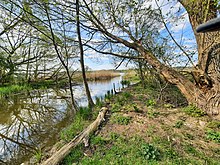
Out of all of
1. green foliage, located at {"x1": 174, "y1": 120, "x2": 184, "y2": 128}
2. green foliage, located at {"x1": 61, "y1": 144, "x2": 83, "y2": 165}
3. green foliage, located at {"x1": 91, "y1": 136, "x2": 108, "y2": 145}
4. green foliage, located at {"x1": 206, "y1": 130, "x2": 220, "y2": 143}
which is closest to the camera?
green foliage, located at {"x1": 61, "y1": 144, "x2": 83, "y2": 165}

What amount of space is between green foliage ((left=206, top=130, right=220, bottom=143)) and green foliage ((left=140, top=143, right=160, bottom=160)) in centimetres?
134

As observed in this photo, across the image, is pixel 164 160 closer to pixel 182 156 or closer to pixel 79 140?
pixel 182 156

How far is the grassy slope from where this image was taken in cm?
312

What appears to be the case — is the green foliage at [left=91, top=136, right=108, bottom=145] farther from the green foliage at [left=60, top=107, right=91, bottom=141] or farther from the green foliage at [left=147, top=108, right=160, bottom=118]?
the green foliage at [left=147, top=108, right=160, bottom=118]

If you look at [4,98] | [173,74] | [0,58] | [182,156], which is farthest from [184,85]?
[0,58]

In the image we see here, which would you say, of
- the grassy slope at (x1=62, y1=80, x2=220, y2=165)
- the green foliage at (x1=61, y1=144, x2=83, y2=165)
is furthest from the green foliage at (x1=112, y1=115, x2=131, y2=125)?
the green foliage at (x1=61, y1=144, x2=83, y2=165)

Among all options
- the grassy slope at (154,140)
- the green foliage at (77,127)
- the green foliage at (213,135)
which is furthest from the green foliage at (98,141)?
the green foliage at (213,135)

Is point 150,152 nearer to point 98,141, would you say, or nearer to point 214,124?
point 98,141

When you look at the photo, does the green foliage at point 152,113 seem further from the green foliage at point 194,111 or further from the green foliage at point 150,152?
the green foliage at point 150,152

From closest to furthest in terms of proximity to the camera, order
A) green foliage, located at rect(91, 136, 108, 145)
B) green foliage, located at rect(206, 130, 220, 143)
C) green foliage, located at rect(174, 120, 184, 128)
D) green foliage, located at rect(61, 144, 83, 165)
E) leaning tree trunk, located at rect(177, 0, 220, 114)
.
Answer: green foliage, located at rect(61, 144, 83, 165) < green foliage, located at rect(206, 130, 220, 143) < green foliage, located at rect(91, 136, 108, 145) < green foliage, located at rect(174, 120, 184, 128) < leaning tree trunk, located at rect(177, 0, 220, 114)

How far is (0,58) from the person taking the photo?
595 inches

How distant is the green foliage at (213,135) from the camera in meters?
3.63

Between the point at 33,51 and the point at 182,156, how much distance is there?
17246 millimetres

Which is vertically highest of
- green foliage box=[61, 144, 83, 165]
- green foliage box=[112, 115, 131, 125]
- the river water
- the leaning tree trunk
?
the leaning tree trunk
